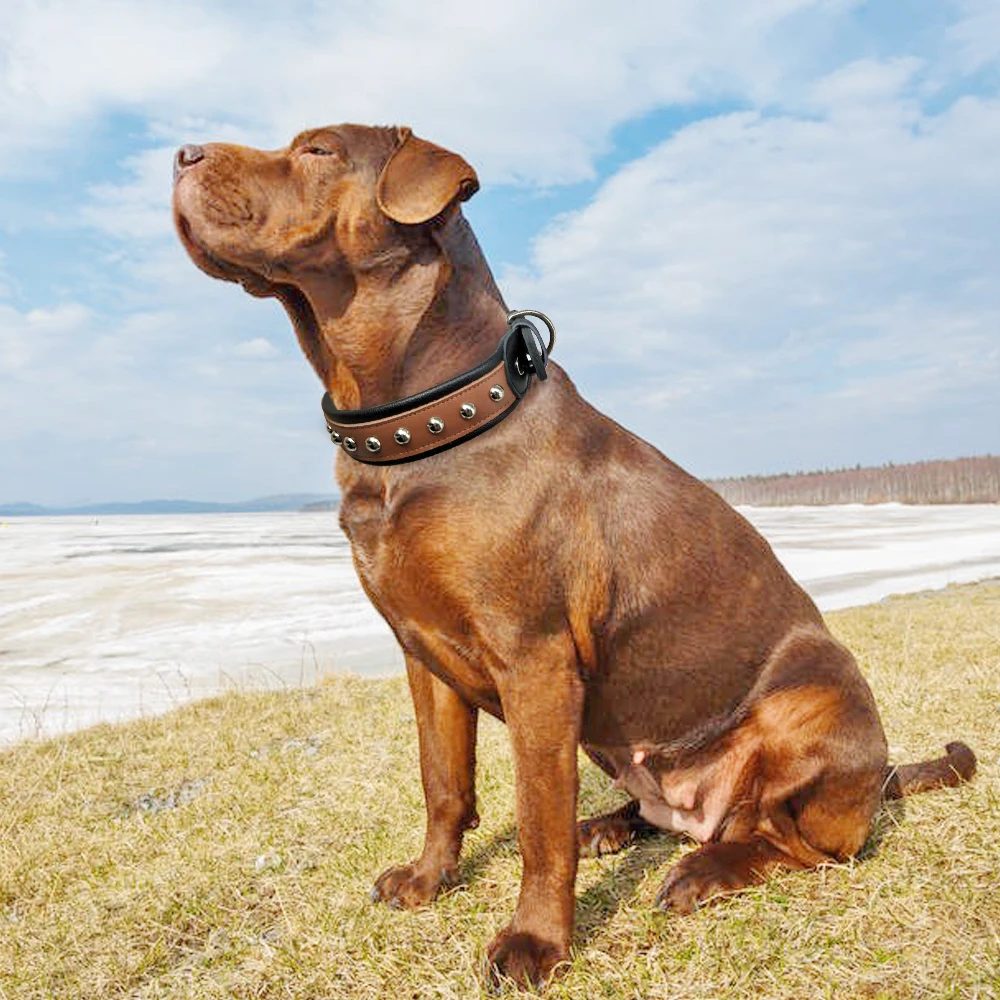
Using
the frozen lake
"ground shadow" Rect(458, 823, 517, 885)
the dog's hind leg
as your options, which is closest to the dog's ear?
the dog's hind leg

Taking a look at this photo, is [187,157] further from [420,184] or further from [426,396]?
[426,396]

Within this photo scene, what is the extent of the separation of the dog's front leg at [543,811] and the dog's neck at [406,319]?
3.02ft

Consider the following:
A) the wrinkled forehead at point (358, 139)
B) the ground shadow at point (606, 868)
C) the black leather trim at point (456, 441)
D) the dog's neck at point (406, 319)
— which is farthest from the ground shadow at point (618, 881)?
the wrinkled forehead at point (358, 139)

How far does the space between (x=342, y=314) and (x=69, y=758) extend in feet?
14.3

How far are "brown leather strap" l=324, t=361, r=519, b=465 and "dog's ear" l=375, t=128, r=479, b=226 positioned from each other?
0.49 metres

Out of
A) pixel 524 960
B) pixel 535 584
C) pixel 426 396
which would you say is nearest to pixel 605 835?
pixel 524 960

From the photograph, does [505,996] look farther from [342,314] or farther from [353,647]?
[353,647]

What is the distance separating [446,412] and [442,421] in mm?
28

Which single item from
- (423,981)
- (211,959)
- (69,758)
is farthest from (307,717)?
(423,981)

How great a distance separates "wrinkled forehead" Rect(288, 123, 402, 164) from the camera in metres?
2.60

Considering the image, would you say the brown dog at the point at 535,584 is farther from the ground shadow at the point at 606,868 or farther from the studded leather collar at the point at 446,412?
the ground shadow at the point at 606,868

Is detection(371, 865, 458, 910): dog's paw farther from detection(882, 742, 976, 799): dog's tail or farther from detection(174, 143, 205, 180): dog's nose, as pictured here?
detection(174, 143, 205, 180): dog's nose

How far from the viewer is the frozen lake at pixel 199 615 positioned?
353 inches

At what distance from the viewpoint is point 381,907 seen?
9.92 ft
